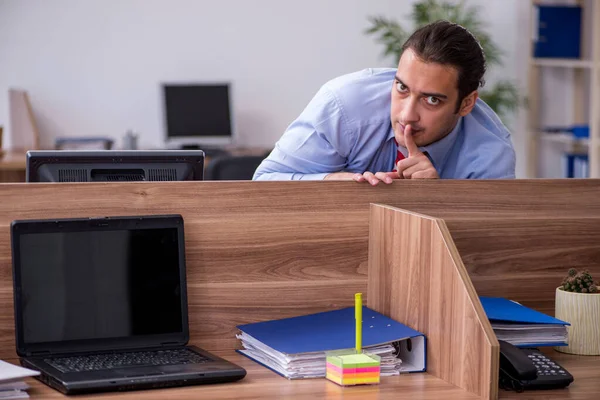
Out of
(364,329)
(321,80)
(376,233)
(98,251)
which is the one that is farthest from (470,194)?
(321,80)

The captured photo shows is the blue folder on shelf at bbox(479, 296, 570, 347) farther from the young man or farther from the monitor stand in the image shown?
the monitor stand

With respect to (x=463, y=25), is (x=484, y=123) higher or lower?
lower

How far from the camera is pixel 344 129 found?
7.09 feet

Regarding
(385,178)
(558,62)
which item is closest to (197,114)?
(558,62)

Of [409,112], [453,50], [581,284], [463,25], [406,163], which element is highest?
[463,25]

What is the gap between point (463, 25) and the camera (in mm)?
5598

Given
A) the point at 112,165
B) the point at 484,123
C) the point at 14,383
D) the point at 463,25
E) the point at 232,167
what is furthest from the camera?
the point at 463,25

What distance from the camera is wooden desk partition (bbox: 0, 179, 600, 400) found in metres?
1.63

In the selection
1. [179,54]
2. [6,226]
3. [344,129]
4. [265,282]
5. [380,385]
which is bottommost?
[380,385]

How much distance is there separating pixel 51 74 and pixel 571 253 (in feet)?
15.3

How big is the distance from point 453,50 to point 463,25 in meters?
3.71

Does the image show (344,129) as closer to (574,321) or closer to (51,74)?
(574,321)

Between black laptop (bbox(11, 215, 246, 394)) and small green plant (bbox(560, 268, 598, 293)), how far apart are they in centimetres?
69

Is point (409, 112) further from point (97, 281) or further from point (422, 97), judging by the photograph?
point (97, 281)
